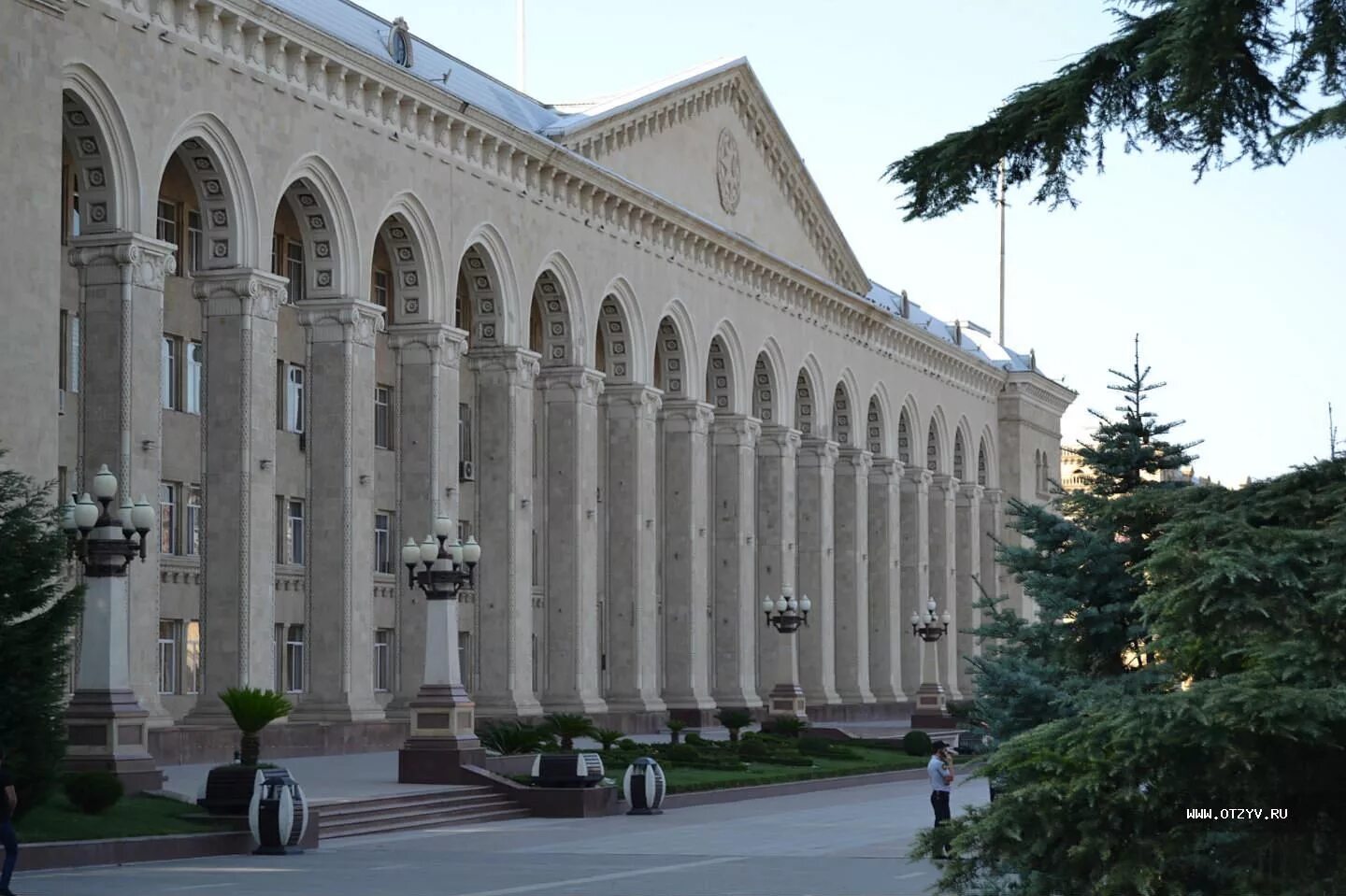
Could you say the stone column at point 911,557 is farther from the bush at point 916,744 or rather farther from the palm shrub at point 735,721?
the palm shrub at point 735,721

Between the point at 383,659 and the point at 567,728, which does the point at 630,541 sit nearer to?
the point at 383,659

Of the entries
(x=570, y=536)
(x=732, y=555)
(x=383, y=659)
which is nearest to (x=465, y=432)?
(x=570, y=536)

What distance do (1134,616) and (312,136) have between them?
94.0 ft

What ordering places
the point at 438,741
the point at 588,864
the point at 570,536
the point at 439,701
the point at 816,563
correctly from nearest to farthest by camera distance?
1. the point at 588,864
2. the point at 439,701
3. the point at 438,741
4. the point at 570,536
5. the point at 816,563

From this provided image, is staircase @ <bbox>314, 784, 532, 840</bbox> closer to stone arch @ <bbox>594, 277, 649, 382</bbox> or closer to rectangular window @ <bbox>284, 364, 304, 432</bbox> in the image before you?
rectangular window @ <bbox>284, 364, 304, 432</bbox>

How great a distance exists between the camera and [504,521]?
47.9 metres

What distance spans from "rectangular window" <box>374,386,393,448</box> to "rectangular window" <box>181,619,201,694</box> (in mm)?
7705

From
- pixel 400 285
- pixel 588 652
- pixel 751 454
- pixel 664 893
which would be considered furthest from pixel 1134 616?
pixel 751 454

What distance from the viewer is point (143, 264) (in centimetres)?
3462

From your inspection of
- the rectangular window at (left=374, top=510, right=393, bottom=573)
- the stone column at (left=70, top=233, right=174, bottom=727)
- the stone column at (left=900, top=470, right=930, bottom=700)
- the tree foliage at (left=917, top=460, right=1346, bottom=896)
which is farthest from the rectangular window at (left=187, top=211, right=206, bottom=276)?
the stone column at (left=900, top=470, right=930, bottom=700)

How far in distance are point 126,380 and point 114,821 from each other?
Result: 12.6 meters

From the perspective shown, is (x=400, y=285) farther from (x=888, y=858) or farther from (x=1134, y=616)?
(x=1134, y=616)

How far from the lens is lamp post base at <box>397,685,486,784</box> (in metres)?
31.7

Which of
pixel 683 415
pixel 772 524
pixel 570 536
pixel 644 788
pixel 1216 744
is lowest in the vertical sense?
pixel 644 788
